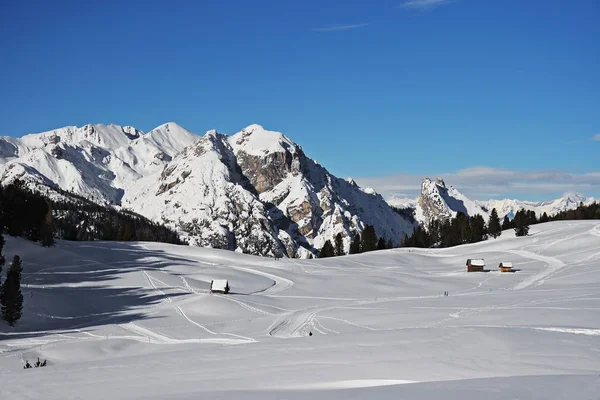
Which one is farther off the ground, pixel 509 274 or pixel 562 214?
pixel 562 214

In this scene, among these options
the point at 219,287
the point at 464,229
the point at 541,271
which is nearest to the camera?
the point at 219,287

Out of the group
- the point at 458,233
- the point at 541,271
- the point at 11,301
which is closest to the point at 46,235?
the point at 11,301

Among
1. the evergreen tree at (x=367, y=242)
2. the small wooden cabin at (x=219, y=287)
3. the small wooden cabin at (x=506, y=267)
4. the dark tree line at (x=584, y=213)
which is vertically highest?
the dark tree line at (x=584, y=213)

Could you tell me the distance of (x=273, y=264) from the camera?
321 ft

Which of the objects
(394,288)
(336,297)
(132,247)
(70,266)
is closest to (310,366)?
(336,297)

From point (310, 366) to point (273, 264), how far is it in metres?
79.9

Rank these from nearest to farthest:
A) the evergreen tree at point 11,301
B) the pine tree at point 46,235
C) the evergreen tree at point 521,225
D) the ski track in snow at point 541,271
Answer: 1. the evergreen tree at point 11,301
2. the ski track in snow at point 541,271
3. the pine tree at point 46,235
4. the evergreen tree at point 521,225

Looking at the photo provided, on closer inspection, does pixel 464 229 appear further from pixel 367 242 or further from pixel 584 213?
pixel 584 213

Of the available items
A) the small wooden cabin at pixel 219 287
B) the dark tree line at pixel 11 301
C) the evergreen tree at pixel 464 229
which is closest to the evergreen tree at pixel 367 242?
the evergreen tree at pixel 464 229

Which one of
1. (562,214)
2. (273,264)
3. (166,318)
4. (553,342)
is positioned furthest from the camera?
(562,214)

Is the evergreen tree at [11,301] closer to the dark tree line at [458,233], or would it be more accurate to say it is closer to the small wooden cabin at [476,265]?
the small wooden cabin at [476,265]

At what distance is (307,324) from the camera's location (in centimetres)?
4788

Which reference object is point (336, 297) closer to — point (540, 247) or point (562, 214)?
point (540, 247)

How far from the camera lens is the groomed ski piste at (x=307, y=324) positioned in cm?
1644
